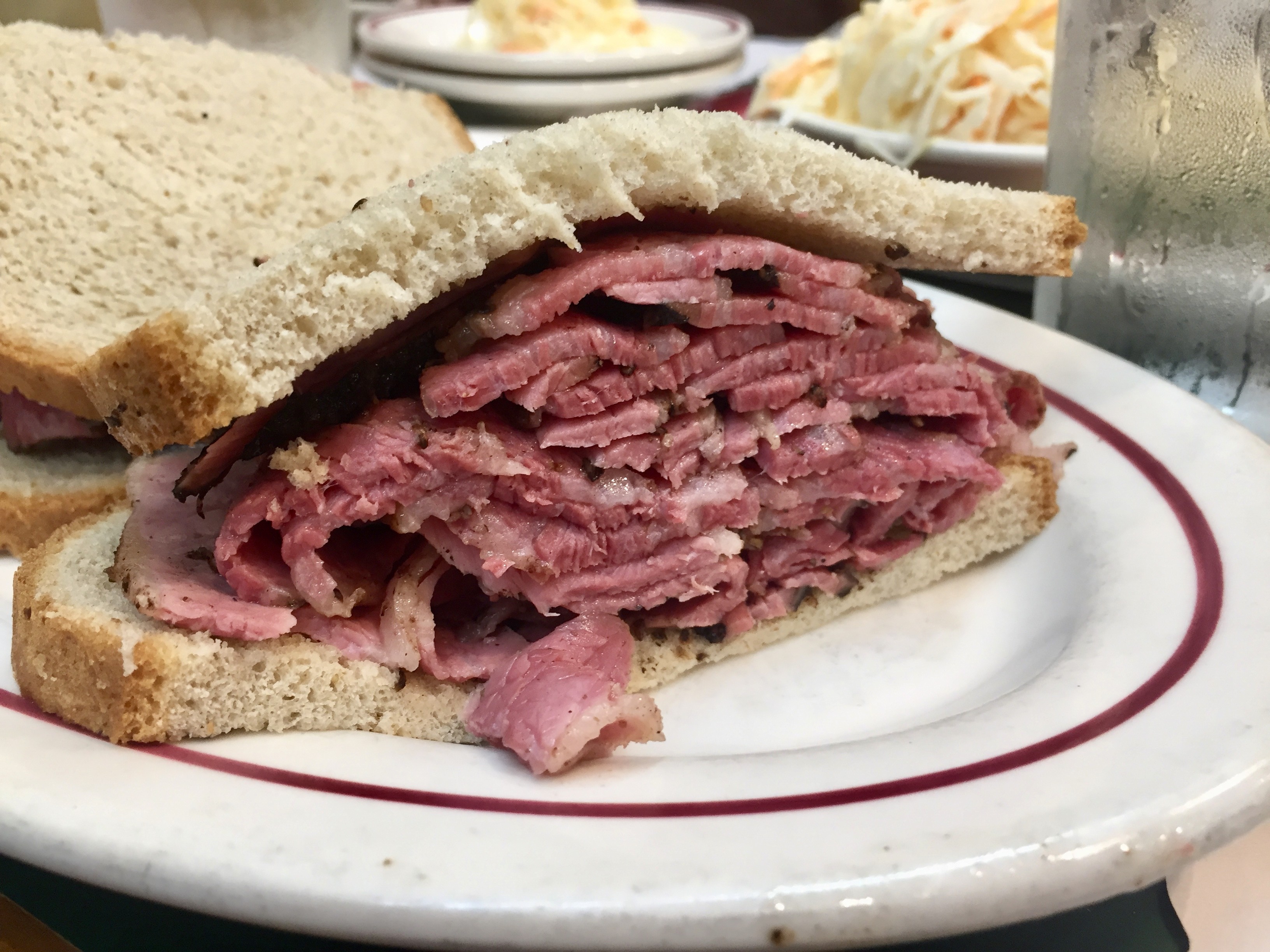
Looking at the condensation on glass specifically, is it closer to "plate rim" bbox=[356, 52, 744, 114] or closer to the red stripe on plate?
the red stripe on plate

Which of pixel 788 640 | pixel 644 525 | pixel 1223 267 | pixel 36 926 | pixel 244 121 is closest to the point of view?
pixel 36 926

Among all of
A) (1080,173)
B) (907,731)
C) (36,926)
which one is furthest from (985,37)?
(36,926)

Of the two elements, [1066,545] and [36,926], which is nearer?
[36,926]

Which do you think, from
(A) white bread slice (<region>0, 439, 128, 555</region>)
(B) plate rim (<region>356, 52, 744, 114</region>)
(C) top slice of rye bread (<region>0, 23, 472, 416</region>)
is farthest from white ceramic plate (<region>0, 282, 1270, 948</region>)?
(B) plate rim (<region>356, 52, 744, 114</region>)

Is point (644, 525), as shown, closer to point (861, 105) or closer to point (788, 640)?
point (788, 640)

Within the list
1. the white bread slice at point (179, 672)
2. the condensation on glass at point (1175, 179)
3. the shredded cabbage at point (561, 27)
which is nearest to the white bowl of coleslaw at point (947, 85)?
the condensation on glass at point (1175, 179)

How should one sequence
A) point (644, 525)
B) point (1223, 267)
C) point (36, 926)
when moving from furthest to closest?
point (1223, 267)
point (644, 525)
point (36, 926)

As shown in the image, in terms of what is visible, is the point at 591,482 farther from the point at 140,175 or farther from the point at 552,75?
the point at 552,75
